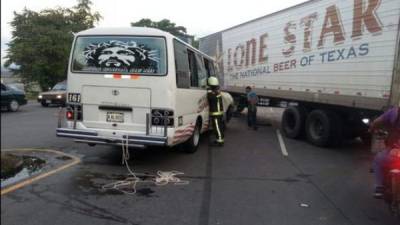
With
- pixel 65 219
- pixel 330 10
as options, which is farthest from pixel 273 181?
pixel 330 10

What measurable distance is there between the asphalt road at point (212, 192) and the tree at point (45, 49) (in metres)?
22.6

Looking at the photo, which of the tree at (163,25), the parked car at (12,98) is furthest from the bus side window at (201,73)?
the tree at (163,25)

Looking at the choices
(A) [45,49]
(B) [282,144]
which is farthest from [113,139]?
(A) [45,49]

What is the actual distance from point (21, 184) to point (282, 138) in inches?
315

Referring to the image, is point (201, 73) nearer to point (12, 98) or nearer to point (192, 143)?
point (192, 143)

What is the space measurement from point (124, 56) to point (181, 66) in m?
1.17

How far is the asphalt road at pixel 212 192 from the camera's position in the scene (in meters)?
5.14

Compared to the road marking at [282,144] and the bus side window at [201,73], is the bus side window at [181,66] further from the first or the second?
the road marking at [282,144]

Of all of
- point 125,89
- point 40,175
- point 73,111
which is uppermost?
point 125,89

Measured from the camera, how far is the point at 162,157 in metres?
8.88

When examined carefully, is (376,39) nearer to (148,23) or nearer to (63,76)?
(63,76)

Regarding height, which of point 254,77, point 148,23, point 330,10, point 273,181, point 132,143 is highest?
point 148,23

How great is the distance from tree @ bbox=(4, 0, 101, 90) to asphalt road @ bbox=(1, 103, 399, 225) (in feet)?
74.0

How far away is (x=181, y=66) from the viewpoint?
8.30 metres
